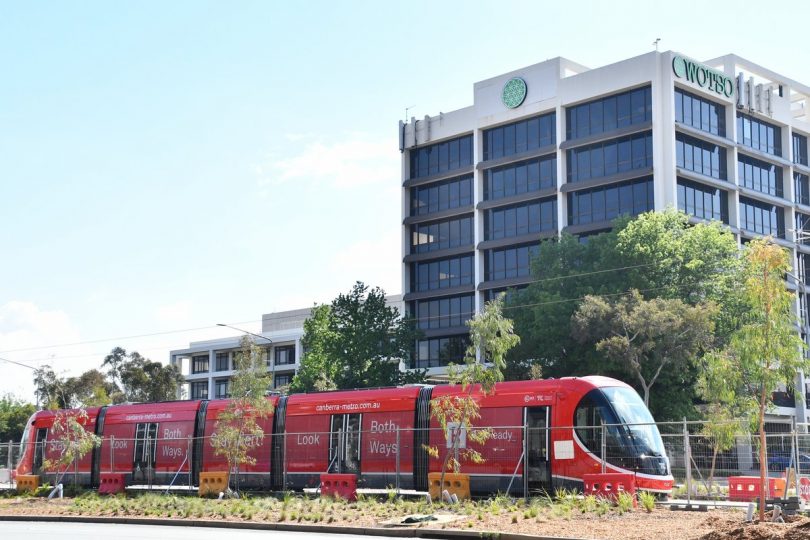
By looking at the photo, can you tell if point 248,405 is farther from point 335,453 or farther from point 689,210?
point 689,210

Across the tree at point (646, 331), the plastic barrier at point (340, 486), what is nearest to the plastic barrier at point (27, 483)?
the plastic barrier at point (340, 486)

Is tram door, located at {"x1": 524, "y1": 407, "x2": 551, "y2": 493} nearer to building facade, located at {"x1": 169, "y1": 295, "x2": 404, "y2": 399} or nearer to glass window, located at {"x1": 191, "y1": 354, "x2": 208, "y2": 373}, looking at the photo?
building facade, located at {"x1": 169, "y1": 295, "x2": 404, "y2": 399}

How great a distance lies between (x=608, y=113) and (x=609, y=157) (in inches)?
127

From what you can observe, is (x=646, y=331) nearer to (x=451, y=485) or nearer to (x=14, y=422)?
(x=451, y=485)

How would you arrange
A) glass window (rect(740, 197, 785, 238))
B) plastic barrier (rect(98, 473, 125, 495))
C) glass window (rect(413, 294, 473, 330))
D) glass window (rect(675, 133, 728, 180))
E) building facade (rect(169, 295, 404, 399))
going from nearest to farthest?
plastic barrier (rect(98, 473, 125, 495)) → glass window (rect(675, 133, 728, 180)) → glass window (rect(740, 197, 785, 238)) → glass window (rect(413, 294, 473, 330)) → building facade (rect(169, 295, 404, 399))

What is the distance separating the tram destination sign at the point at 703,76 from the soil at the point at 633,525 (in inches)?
2004

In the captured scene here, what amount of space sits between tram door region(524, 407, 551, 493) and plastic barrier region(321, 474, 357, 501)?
5186 mm

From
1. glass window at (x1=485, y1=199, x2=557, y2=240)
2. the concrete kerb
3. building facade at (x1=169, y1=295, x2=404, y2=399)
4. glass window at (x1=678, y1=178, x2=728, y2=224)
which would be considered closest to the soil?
the concrete kerb

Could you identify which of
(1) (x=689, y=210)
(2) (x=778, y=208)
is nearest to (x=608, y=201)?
(1) (x=689, y=210)

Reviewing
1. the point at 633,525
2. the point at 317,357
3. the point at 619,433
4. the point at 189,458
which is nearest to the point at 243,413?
the point at 189,458

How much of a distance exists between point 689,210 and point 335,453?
43.2m

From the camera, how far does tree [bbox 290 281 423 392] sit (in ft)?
208

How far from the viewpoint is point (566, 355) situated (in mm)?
55688

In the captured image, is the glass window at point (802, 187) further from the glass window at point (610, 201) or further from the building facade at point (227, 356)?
the building facade at point (227, 356)
